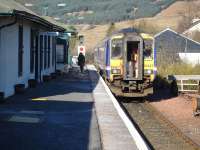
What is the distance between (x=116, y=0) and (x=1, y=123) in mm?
149274

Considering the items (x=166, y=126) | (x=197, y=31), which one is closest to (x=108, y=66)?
(x=166, y=126)

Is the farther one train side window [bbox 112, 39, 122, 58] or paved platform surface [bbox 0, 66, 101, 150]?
train side window [bbox 112, 39, 122, 58]

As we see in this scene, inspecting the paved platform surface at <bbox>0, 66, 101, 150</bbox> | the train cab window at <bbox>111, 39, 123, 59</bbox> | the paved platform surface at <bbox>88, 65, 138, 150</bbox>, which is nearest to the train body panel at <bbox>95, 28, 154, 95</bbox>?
the train cab window at <bbox>111, 39, 123, 59</bbox>

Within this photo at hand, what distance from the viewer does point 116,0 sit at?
162500 mm

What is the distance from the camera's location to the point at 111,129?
14.8 metres

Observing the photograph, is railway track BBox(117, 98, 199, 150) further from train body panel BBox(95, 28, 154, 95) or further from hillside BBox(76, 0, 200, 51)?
hillside BBox(76, 0, 200, 51)

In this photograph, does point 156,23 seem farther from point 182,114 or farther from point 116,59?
point 182,114

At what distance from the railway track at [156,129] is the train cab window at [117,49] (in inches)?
86.6

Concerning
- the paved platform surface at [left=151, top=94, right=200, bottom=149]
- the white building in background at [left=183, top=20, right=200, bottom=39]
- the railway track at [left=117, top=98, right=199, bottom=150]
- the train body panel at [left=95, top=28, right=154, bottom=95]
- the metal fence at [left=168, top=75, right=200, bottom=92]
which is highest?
the white building in background at [left=183, top=20, right=200, bottom=39]

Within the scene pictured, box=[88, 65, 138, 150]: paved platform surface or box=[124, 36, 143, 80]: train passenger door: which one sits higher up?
box=[124, 36, 143, 80]: train passenger door

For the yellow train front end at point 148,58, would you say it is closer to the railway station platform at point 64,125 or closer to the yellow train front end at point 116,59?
the yellow train front end at point 116,59

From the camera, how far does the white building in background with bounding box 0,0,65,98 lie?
20094 millimetres

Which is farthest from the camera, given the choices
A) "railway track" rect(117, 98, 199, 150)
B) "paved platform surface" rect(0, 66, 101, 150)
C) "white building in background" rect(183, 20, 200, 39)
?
"white building in background" rect(183, 20, 200, 39)

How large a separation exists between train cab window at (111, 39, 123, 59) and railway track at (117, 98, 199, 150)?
2.20m
